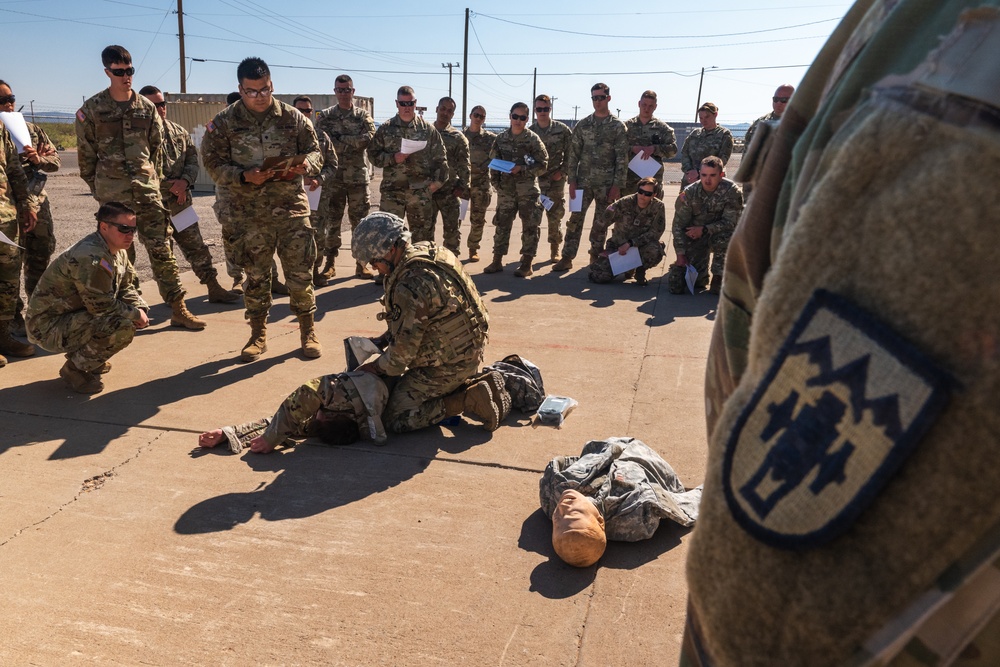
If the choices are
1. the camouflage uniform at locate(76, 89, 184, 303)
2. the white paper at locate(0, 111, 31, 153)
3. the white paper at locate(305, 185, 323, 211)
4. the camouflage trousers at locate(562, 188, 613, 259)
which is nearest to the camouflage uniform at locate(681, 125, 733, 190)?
the camouflage trousers at locate(562, 188, 613, 259)

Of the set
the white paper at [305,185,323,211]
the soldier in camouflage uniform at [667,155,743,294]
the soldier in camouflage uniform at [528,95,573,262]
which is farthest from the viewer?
the soldier in camouflage uniform at [528,95,573,262]

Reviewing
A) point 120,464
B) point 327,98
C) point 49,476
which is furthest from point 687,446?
point 327,98

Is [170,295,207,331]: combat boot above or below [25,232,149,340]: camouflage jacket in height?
below

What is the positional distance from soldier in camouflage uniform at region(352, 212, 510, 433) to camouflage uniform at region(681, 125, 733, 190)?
533 cm

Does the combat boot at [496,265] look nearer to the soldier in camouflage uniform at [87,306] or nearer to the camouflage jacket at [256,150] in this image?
the camouflage jacket at [256,150]

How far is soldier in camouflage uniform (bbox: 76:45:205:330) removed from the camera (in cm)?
514

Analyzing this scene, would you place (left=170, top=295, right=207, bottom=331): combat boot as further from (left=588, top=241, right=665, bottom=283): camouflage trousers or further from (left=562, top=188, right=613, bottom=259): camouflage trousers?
(left=562, top=188, right=613, bottom=259): camouflage trousers

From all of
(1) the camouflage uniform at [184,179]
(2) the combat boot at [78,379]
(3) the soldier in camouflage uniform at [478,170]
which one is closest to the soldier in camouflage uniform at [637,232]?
(3) the soldier in camouflage uniform at [478,170]

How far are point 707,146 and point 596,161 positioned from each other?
4.54 ft

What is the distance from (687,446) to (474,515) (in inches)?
48.6

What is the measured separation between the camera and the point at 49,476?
3.37 metres

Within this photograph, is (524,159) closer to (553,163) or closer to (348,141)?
(553,163)

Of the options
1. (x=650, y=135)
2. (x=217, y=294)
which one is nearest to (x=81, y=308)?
(x=217, y=294)

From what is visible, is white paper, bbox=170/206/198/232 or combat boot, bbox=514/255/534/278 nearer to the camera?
white paper, bbox=170/206/198/232
